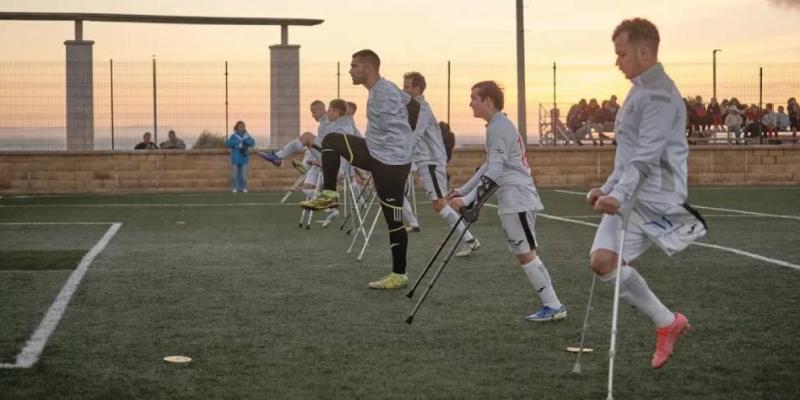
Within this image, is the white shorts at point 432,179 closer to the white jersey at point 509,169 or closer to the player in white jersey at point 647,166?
the white jersey at point 509,169

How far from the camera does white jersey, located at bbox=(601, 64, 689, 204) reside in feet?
21.4

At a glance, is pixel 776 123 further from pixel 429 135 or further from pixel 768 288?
pixel 768 288

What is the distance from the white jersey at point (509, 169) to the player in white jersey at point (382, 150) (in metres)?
1.80

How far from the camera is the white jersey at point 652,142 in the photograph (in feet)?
21.4

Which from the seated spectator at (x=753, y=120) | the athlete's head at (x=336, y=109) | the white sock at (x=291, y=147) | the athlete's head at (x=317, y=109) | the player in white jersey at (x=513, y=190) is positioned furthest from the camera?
the seated spectator at (x=753, y=120)

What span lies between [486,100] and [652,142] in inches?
115

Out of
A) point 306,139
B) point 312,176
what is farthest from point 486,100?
point 312,176

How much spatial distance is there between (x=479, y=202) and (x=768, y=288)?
11.4ft

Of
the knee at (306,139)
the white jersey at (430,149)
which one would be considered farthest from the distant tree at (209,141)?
the knee at (306,139)

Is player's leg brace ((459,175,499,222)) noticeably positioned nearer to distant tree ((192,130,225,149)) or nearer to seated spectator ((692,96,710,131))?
distant tree ((192,130,225,149))

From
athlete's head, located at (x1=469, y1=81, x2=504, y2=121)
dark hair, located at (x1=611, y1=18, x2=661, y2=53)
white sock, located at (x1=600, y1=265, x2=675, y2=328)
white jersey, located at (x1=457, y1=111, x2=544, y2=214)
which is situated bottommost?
white sock, located at (x1=600, y1=265, x2=675, y2=328)

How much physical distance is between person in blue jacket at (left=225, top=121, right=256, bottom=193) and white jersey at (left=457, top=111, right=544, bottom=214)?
2273 cm

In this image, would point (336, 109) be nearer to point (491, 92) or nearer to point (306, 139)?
point (306, 139)

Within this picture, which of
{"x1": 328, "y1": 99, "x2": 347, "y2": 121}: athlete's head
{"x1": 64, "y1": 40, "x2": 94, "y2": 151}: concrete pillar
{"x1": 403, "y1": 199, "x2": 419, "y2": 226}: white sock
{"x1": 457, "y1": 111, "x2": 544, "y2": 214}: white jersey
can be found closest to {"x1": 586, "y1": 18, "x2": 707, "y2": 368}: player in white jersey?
{"x1": 457, "y1": 111, "x2": 544, "y2": 214}: white jersey
